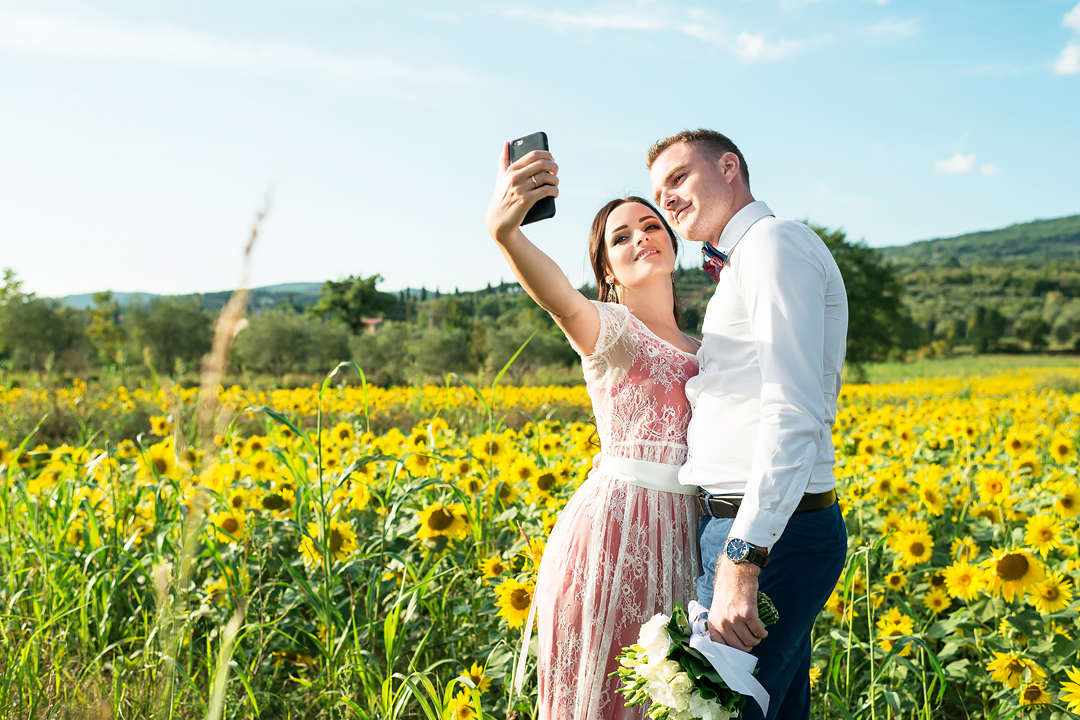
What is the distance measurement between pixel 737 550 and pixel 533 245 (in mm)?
776

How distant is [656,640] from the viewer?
4.52 ft

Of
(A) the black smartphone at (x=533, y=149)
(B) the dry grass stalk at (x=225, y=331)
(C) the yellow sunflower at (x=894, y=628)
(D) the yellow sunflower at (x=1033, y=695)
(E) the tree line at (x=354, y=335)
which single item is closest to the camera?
(B) the dry grass stalk at (x=225, y=331)

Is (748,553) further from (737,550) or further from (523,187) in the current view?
(523,187)

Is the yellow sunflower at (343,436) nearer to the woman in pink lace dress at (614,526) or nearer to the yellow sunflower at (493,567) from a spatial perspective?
the yellow sunflower at (493,567)

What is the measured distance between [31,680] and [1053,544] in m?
3.35

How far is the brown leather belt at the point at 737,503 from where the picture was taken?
4.95 ft

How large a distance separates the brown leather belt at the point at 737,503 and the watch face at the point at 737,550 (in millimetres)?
143

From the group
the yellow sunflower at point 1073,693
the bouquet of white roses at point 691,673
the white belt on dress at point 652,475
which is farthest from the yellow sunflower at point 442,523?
the yellow sunflower at point 1073,693

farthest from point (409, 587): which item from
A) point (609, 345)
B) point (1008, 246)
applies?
point (1008, 246)

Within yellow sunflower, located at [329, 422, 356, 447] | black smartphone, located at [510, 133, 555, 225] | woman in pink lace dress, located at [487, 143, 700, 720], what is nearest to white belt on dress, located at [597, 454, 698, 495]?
woman in pink lace dress, located at [487, 143, 700, 720]

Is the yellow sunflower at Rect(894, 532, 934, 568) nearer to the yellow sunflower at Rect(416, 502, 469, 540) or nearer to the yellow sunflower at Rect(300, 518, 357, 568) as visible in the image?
the yellow sunflower at Rect(416, 502, 469, 540)

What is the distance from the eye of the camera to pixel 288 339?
100ft

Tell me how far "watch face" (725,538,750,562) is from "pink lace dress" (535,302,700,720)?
18.1 inches

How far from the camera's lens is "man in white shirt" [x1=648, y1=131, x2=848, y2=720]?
137 cm
